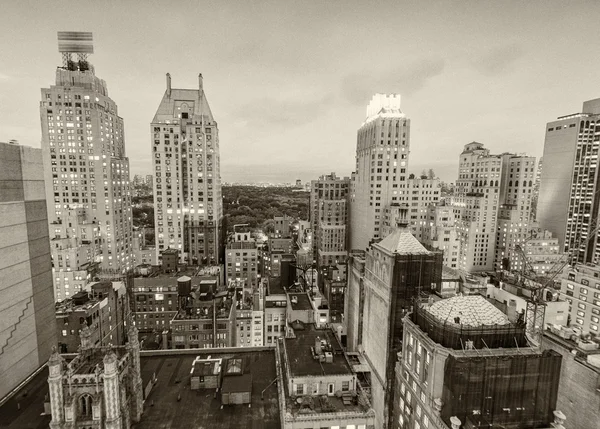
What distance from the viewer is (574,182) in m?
158

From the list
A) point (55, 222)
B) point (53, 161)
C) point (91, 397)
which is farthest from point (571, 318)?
point (53, 161)

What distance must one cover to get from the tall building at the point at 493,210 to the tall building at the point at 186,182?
118 metres

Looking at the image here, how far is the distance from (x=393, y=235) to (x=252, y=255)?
82.2m

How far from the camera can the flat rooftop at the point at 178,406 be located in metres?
36.3

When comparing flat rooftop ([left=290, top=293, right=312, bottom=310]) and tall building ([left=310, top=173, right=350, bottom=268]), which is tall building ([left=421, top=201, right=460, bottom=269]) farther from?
flat rooftop ([left=290, top=293, right=312, bottom=310])

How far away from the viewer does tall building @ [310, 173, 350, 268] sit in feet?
462

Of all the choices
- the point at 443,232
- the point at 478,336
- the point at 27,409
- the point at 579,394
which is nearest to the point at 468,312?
the point at 478,336

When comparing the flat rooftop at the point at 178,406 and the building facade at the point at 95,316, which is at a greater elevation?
the flat rooftop at the point at 178,406

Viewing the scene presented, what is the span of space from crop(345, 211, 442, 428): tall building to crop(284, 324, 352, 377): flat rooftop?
11.0m

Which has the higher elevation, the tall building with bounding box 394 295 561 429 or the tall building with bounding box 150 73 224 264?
the tall building with bounding box 150 73 224 264

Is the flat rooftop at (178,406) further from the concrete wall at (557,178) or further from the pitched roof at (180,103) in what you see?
the concrete wall at (557,178)

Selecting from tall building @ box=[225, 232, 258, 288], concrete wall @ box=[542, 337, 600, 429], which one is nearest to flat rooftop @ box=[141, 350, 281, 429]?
concrete wall @ box=[542, 337, 600, 429]

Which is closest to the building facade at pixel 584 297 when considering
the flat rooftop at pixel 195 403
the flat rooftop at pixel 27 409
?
the flat rooftop at pixel 195 403

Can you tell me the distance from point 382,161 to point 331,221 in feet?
124
